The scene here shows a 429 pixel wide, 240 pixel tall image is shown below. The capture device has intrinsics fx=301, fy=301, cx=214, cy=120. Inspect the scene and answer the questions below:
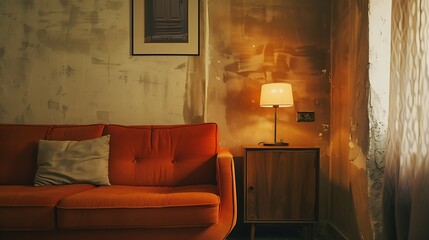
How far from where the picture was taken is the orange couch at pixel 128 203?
5.25ft

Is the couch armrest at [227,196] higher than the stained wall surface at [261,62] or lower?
lower

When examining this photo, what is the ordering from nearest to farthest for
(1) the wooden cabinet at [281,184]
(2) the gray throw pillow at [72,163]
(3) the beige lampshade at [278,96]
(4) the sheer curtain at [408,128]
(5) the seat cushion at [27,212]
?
1. (4) the sheer curtain at [408,128]
2. (5) the seat cushion at [27,212]
3. (2) the gray throw pillow at [72,163]
4. (1) the wooden cabinet at [281,184]
5. (3) the beige lampshade at [278,96]

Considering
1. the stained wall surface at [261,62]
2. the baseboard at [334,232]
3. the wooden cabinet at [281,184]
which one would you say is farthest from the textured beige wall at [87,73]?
the baseboard at [334,232]

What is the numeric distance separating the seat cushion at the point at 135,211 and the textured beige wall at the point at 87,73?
1.04 meters

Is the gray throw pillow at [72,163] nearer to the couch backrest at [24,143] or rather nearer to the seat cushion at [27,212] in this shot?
the couch backrest at [24,143]

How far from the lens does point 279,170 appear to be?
2125 millimetres

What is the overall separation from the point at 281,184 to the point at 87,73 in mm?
1829

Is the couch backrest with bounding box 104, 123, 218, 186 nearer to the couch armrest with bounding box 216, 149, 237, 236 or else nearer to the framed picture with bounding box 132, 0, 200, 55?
the couch armrest with bounding box 216, 149, 237, 236

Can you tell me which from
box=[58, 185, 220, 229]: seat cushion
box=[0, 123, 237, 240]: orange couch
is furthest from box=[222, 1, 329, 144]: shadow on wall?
box=[58, 185, 220, 229]: seat cushion

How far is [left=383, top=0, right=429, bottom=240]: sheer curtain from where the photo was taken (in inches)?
50.6

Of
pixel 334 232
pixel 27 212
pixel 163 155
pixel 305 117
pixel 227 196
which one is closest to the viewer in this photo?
pixel 27 212

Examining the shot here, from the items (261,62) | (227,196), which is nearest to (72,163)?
(227,196)

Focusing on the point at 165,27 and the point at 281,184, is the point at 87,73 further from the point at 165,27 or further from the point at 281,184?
the point at 281,184

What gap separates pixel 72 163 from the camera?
203 centimetres
